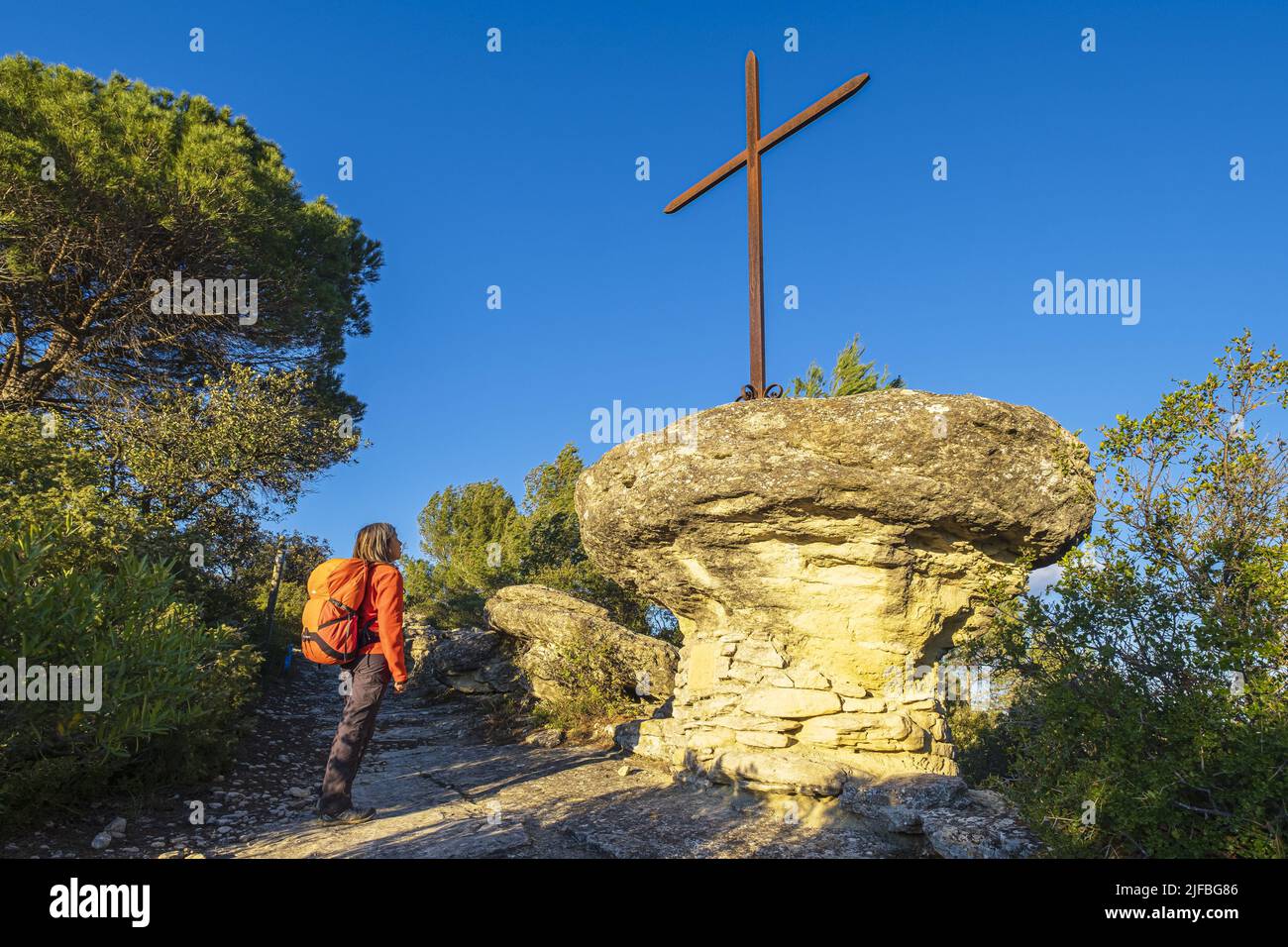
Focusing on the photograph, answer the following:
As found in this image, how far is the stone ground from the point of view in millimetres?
4875

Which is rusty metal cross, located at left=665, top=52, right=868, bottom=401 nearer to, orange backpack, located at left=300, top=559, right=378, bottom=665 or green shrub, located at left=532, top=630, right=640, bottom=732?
orange backpack, located at left=300, top=559, right=378, bottom=665

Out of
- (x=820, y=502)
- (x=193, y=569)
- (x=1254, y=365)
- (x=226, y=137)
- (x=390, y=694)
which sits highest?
(x=226, y=137)

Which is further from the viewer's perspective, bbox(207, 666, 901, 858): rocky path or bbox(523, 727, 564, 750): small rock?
bbox(523, 727, 564, 750): small rock

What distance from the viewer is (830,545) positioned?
625 centimetres

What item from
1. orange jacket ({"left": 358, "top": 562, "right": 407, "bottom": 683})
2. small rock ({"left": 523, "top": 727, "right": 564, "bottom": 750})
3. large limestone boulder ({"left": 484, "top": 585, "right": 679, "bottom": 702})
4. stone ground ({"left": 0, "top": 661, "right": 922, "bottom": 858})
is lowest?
small rock ({"left": 523, "top": 727, "right": 564, "bottom": 750})

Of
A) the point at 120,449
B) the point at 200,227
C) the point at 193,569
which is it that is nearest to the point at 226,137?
the point at 200,227

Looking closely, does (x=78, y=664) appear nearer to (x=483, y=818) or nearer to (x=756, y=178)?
(x=483, y=818)

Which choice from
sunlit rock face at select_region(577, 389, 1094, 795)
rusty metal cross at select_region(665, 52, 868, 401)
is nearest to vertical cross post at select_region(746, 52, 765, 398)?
rusty metal cross at select_region(665, 52, 868, 401)

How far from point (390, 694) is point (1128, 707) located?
1319cm

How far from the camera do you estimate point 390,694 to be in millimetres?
14375

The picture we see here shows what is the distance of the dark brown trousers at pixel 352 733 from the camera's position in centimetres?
544

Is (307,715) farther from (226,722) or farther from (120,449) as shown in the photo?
(120,449)

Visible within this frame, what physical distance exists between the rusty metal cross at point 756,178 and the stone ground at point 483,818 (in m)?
3.59

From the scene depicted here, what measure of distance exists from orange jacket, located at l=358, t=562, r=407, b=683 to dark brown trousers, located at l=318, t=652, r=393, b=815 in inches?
4.7
